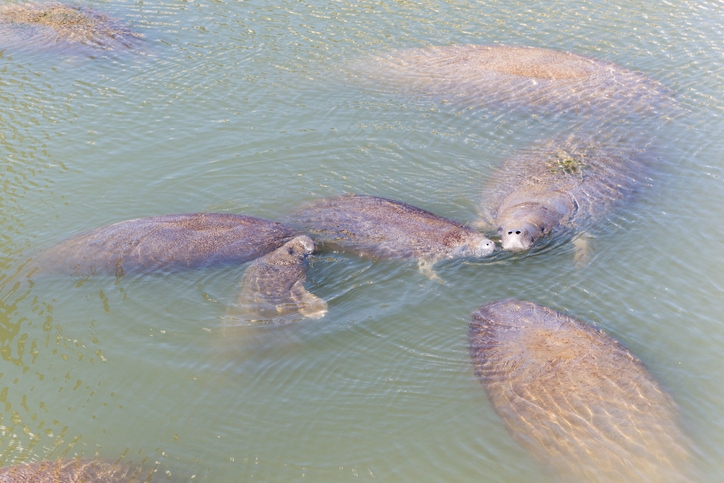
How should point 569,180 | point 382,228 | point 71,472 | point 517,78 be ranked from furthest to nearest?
point 517,78 < point 569,180 < point 382,228 < point 71,472

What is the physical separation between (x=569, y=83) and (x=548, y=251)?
16.5 ft

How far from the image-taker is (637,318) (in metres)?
8.55

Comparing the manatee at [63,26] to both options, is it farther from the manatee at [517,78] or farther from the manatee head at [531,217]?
the manatee head at [531,217]

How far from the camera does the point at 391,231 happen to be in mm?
9508

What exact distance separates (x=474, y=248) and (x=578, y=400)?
9.83 feet

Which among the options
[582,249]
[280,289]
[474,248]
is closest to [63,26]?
[280,289]

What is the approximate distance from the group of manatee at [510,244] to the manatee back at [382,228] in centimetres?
2

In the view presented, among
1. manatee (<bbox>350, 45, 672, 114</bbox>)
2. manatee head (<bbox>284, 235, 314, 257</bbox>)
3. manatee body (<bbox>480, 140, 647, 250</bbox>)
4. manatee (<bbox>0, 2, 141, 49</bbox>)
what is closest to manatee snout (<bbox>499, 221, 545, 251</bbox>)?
manatee body (<bbox>480, 140, 647, 250</bbox>)

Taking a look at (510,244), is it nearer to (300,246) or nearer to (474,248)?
(474,248)

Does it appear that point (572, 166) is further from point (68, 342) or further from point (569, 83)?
point (68, 342)

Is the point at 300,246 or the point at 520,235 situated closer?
the point at 300,246

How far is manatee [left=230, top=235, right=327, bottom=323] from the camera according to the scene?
27.3 ft

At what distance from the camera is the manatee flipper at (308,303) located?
8.35m

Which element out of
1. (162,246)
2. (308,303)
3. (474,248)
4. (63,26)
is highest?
(63,26)
